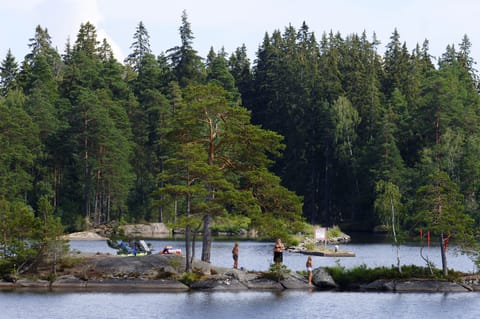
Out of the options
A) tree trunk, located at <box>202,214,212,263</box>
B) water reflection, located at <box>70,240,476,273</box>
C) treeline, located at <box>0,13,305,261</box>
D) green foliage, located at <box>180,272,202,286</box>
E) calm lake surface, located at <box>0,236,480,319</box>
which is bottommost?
calm lake surface, located at <box>0,236,480,319</box>

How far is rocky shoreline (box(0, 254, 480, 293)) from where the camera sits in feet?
147

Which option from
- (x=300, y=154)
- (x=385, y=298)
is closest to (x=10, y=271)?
(x=385, y=298)

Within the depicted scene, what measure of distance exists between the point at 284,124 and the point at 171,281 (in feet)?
313

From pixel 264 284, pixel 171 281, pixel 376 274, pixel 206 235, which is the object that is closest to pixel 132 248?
pixel 206 235

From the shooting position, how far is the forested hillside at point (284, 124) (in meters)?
108

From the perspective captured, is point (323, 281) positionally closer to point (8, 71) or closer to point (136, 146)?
point (136, 146)

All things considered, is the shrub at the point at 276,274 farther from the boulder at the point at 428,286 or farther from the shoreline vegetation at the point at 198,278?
the boulder at the point at 428,286

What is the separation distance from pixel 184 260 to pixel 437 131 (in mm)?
76147

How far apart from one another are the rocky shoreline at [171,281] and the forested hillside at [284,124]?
3394cm

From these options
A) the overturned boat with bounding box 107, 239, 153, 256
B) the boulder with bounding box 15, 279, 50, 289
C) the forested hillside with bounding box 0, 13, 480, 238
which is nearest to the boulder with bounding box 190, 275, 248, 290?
the boulder with bounding box 15, 279, 50, 289

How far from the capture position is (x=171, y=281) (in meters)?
45.0

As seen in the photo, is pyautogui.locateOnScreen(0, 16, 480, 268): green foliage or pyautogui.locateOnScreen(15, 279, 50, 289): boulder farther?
pyautogui.locateOnScreen(0, 16, 480, 268): green foliage

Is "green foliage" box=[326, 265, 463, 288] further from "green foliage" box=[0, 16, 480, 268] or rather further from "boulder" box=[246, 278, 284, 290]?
"green foliage" box=[0, 16, 480, 268]

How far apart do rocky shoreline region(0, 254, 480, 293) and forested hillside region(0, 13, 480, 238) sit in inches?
1336
